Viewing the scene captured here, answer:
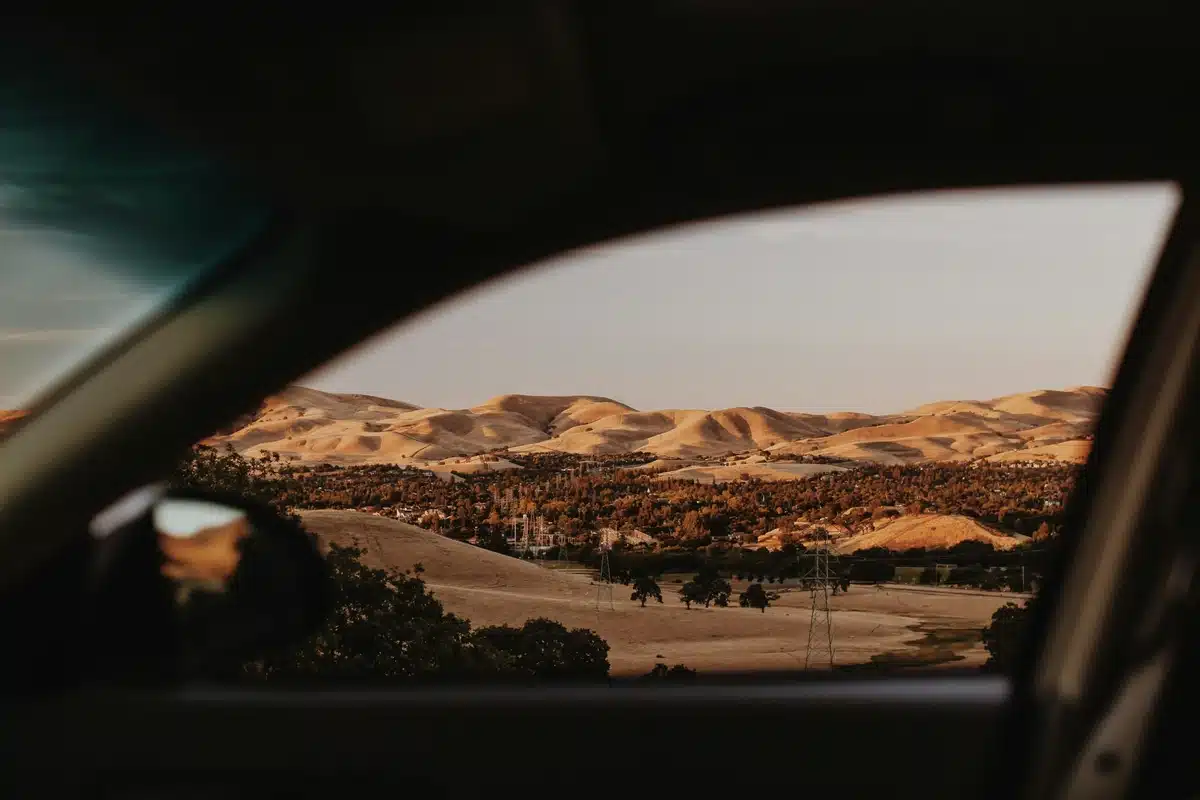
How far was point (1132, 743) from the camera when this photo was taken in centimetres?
121

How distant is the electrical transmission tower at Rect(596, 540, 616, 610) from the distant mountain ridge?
0.38 metres

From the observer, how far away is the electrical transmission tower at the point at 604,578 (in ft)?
9.63

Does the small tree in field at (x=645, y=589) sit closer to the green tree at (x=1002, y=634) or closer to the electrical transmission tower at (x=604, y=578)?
the electrical transmission tower at (x=604, y=578)

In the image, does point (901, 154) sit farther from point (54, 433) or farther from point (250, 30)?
point (54, 433)

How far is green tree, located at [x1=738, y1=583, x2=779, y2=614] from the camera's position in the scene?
2.78 m

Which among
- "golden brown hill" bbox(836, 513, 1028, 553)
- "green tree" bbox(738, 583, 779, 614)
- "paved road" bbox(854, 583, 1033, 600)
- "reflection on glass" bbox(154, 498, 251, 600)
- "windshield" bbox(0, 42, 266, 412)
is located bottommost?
"green tree" bbox(738, 583, 779, 614)

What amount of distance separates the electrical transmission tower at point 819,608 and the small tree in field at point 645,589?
39 cm

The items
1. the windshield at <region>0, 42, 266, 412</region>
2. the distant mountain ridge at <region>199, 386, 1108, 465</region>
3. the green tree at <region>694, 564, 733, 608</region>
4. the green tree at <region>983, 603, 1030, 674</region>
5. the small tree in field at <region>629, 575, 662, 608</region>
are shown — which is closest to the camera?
the windshield at <region>0, 42, 266, 412</region>

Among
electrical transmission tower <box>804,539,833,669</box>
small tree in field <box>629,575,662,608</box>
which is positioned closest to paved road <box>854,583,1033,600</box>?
electrical transmission tower <box>804,539,833,669</box>

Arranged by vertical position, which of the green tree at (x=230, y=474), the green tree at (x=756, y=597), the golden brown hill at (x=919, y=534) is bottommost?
the green tree at (x=756, y=597)

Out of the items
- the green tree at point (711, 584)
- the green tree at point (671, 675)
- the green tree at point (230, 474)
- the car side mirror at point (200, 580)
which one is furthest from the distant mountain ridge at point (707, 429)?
the car side mirror at point (200, 580)

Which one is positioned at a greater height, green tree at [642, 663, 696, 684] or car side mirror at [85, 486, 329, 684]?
car side mirror at [85, 486, 329, 684]

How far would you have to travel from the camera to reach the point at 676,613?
9.47 feet

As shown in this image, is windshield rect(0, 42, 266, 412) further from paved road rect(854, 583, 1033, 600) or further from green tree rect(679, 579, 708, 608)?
paved road rect(854, 583, 1033, 600)
